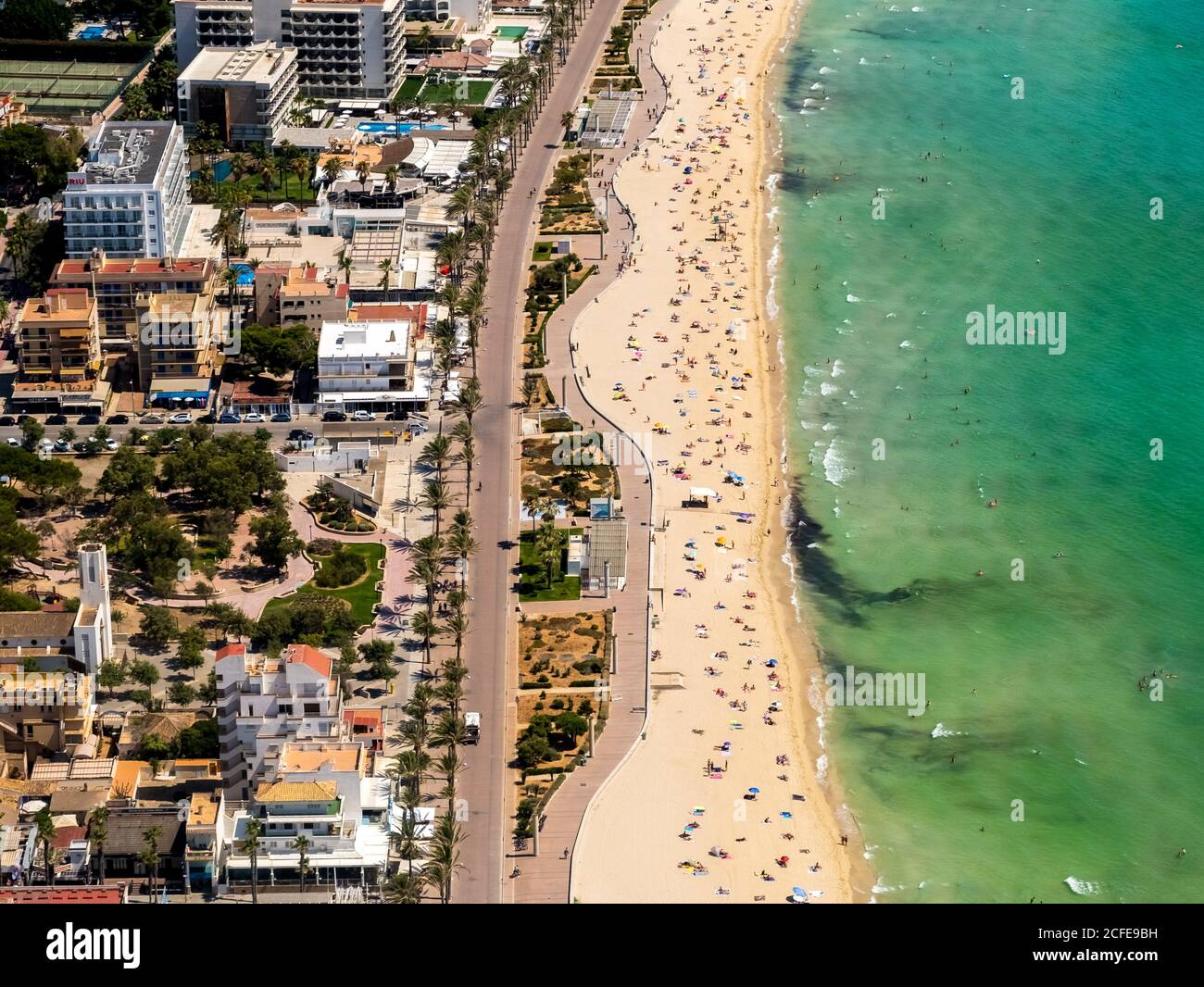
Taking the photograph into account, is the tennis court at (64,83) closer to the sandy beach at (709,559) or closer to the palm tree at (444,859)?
the sandy beach at (709,559)

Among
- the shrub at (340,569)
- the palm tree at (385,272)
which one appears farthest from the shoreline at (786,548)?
the palm tree at (385,272)

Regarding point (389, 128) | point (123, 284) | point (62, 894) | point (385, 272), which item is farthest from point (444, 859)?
point (389, 128)

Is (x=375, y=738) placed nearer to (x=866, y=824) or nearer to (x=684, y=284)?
(x=866, y=824)

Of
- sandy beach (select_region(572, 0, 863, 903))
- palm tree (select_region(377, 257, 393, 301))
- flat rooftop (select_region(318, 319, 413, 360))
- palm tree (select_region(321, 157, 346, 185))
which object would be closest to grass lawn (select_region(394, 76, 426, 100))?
palm tree (select_region(321, 157, 346, 185))

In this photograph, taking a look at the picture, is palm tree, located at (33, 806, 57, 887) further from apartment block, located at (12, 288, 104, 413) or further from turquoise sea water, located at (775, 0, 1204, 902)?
apartment block, located at (12, 288, 104, 413)

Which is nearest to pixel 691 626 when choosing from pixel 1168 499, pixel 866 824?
pixel 866 824

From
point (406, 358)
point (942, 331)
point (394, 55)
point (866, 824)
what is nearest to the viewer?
point (866, 824)

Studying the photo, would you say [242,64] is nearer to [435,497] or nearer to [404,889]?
[435,497]
